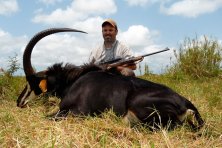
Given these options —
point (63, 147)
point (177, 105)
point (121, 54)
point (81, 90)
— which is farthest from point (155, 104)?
point (121, 54)

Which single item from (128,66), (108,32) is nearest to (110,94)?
(128,66)

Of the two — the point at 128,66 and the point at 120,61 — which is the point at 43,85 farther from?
the point at 128,66

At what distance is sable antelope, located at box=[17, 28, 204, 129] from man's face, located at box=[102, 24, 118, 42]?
149 cm

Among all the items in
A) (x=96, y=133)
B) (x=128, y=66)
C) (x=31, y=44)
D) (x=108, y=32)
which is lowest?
(x=96, y=133)

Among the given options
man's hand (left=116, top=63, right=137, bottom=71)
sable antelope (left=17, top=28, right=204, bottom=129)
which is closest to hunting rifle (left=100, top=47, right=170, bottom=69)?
man's hand (left=116, top=63, right=137, bottom=71)

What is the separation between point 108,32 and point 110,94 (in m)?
2.61

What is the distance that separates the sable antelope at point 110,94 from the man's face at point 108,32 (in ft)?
4.90

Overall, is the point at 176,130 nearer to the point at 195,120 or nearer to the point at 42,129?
the point at 195,120

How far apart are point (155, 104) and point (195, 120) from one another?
1.64 feet

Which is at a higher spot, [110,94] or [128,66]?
[128,66]

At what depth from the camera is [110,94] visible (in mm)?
4449

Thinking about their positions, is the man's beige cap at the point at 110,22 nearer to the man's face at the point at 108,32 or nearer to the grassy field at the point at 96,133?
the man's face at the point at 108,32

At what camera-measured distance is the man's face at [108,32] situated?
687 centimetres

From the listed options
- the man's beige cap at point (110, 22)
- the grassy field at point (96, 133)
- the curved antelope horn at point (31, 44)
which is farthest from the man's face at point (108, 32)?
the grassy field at point (96, 133)
